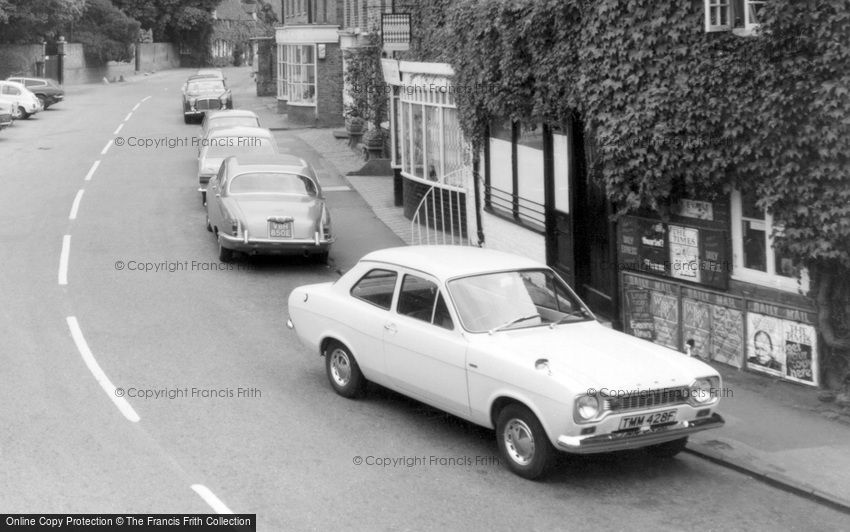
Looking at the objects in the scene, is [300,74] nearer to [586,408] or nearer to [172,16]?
[586,408]

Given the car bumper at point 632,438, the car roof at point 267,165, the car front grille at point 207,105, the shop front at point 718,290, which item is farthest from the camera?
the car front grille at point 207,105

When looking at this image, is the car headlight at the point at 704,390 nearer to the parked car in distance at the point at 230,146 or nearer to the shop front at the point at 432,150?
the shop front at the point at 432,150

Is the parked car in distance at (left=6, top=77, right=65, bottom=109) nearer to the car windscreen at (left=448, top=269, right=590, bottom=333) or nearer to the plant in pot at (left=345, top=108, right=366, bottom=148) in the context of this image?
the plant in pot at (left=345, top=108, right=366, bottom=148)

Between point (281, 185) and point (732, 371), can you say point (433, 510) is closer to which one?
point (732, 371)

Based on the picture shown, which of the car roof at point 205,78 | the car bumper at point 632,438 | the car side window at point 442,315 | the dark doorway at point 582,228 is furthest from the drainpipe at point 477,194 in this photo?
the car roof at point 205,78

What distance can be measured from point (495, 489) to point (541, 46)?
25.1 ft

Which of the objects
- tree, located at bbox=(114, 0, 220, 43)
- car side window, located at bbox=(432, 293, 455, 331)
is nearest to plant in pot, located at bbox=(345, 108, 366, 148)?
car side window, located at bbox=(432, 293, 455, 331)

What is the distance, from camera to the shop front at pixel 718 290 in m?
11.4

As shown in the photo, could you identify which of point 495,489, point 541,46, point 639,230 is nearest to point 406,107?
point 541,46

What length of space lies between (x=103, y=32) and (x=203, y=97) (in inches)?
1475

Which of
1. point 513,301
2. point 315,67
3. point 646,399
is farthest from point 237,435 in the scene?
point 315,67

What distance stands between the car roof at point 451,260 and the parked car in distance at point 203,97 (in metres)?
33.2

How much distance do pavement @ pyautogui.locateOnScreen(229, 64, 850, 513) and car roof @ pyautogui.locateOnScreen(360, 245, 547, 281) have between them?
7.48 ft

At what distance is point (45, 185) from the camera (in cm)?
2616
